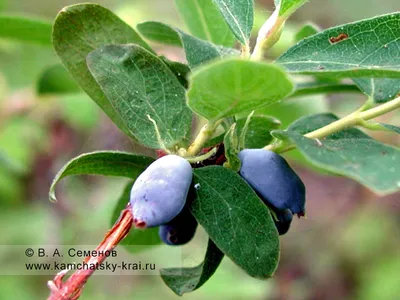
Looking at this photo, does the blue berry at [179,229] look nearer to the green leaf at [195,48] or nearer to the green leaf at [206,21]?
the green leaf at [195,48]

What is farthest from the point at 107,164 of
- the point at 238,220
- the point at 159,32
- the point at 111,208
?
the point at 111,208

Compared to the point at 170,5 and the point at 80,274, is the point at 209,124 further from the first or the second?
the point at 170,5

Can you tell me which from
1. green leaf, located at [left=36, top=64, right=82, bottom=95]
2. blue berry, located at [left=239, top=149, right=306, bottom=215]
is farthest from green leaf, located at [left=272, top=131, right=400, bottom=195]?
green leaf, located at [left=36, top=64, right=82, bottom=95]

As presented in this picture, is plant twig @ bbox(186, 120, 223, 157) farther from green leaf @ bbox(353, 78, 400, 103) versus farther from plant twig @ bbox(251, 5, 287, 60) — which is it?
→ green leaf @ bbox(353, 78, 400, 103)

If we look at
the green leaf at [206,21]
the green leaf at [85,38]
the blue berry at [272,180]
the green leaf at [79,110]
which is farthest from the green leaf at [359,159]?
the green leaf at [79,110]

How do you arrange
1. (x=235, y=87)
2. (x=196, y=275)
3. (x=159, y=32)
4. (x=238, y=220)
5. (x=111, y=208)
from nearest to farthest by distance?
(x=235, y=87) < (x=238, y=220) < (x=196, y=275) < (x=159, y=32) < (x=111, y=208)

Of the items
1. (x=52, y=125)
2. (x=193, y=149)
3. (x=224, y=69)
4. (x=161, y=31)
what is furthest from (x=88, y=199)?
(x=224, y=69)

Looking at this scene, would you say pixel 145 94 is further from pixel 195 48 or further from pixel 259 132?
pixel 259 132
